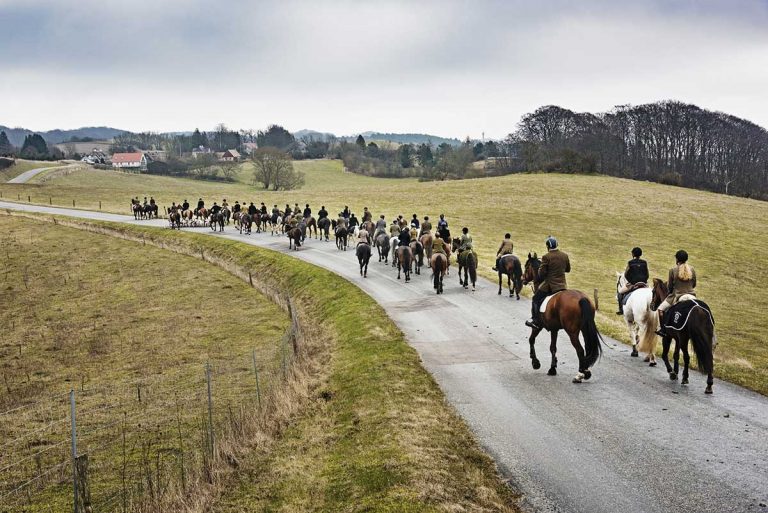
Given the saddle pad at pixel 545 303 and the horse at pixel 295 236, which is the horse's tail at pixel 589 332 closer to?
the saddle pad at pixel 545 303

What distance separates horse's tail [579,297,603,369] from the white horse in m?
2.31

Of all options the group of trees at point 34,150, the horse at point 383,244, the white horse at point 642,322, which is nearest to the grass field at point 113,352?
the horse at point 383,244

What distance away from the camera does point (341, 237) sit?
36219mm

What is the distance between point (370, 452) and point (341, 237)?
87.7 feet

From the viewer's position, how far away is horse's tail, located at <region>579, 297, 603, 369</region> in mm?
12406

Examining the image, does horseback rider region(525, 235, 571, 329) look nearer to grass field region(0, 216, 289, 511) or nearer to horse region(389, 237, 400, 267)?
grass field region(0, 216, 289, 511)

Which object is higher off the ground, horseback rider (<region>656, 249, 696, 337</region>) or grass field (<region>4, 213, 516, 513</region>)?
horseback rider (<region>656, 249, 696, 337</region>)

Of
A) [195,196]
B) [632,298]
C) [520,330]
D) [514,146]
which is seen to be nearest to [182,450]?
[520,330]

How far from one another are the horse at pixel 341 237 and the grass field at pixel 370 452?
1833 centimetres

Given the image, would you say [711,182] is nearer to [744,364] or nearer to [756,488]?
[744,364]

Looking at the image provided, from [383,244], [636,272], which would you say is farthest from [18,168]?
[636,272]

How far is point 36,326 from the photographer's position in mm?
26297

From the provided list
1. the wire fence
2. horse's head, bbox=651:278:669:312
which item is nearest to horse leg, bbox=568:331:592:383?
horse's head, bbox=651:278:669:312

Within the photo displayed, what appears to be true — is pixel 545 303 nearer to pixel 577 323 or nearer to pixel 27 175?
pixel 577 323
